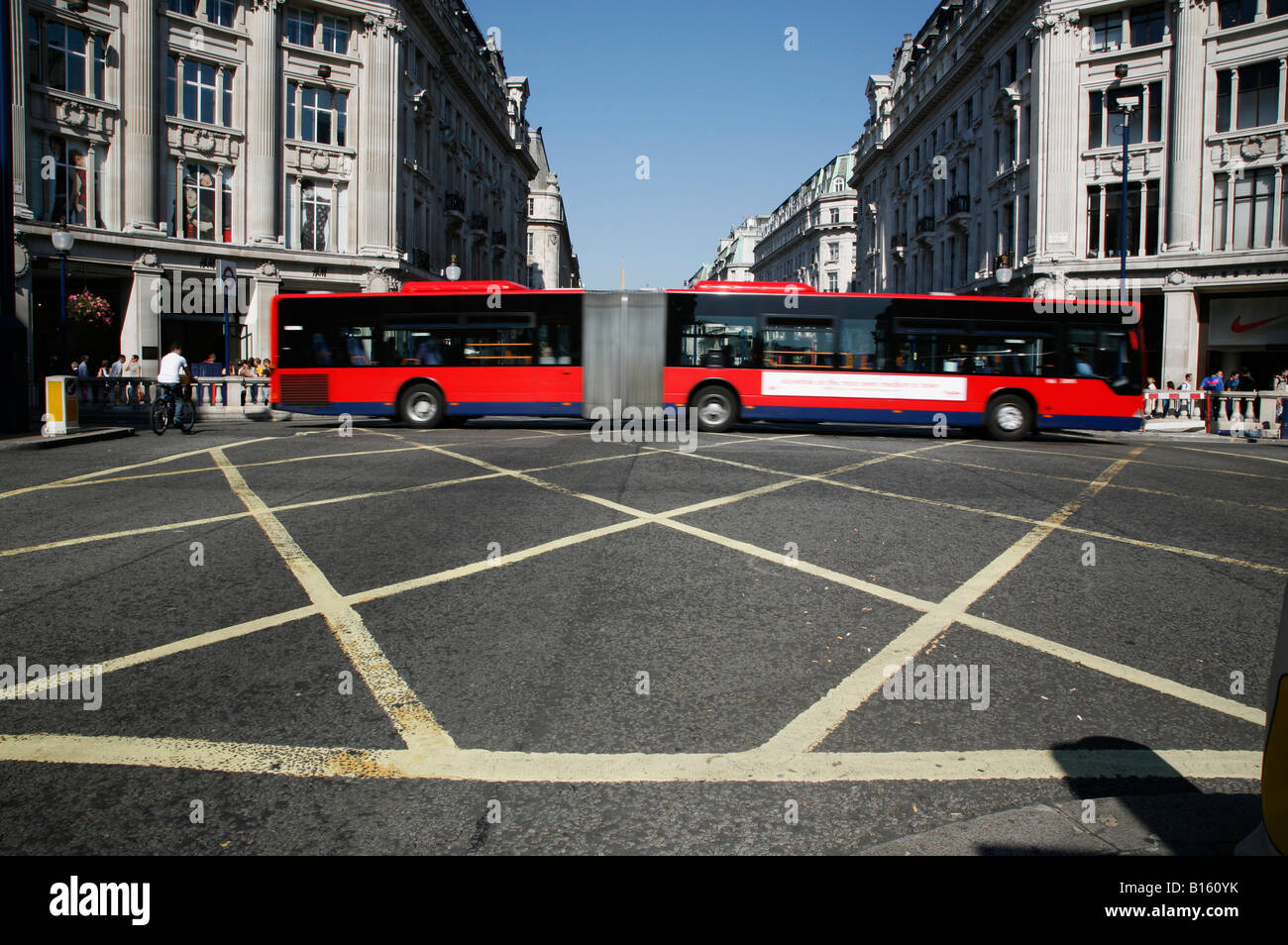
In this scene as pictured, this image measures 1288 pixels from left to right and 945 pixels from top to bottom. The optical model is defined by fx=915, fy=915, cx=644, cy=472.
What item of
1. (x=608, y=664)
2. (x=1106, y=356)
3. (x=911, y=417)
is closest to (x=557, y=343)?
(x=911, y=417)

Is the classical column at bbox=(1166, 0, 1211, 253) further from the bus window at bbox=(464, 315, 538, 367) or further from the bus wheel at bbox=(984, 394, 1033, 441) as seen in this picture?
the bus window at bbox=(464, 315, 538, 367)

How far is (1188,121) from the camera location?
3344cm

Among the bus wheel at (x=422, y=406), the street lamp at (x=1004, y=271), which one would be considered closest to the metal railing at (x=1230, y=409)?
the street lamp at (x=1004, y=271)

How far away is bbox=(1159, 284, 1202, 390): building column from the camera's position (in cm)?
3409

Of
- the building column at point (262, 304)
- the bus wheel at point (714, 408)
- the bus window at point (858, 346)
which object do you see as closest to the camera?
the bus window at point (858, 346)

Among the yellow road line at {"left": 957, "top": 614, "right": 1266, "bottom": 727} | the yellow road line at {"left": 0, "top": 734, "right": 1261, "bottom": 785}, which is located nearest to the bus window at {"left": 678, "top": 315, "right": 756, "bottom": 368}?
the yellow road line at {"left": 957, "top": 614, "right": 1266, "bottom": 727}

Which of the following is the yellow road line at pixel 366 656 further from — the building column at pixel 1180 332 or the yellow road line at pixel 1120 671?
the building column at pixel 1180 332

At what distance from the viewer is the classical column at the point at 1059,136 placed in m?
36.5

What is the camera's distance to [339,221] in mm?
37625

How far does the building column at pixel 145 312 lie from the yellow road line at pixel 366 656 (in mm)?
28933

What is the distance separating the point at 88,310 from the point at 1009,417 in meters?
28.1

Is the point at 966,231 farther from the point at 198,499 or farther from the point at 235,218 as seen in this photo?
the point at 198,499

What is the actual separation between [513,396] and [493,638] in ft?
50.5
